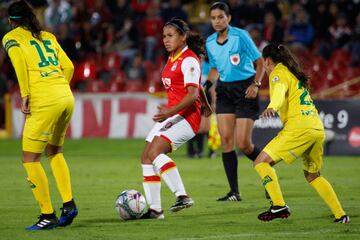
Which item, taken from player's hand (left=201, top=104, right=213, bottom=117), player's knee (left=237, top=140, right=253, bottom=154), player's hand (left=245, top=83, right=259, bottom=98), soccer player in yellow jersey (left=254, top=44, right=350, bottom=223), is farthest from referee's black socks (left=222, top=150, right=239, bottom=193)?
soccer player in yellow jersey (left=254, top=44, right=350, bottom=223)

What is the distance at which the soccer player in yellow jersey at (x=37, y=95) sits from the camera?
27.3ft

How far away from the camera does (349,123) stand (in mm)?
17547

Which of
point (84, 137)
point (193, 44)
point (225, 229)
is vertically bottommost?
point (84, 137)

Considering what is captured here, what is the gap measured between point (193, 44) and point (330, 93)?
11203 millimetres

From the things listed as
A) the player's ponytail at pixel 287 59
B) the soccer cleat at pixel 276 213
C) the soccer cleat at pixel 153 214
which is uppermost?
the player's ponytail at pixel 287 59

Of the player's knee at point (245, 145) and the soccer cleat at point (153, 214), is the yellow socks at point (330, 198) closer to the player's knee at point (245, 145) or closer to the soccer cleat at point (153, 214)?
the soccer cleat at point (153, 214)

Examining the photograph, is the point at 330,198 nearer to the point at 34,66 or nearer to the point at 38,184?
the point at 38,184

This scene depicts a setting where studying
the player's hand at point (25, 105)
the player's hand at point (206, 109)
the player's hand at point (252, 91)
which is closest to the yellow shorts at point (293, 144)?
the player's hand at point (206, 109)

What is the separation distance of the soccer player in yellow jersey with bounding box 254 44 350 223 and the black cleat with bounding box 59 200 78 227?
1894 millimetres

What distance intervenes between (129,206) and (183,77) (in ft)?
4.89

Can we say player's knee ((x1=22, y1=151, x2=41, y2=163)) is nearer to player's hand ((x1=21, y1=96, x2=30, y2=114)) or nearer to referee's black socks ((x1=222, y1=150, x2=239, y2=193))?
player's hand ((x1=21, y1=96, x2=30, y2=114))

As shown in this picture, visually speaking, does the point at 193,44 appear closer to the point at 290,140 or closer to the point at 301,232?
the point at 290,140

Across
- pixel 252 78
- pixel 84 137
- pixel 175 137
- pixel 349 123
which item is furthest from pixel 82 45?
pixel 175 137

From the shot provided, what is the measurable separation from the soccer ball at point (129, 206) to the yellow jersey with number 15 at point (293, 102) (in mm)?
1766
